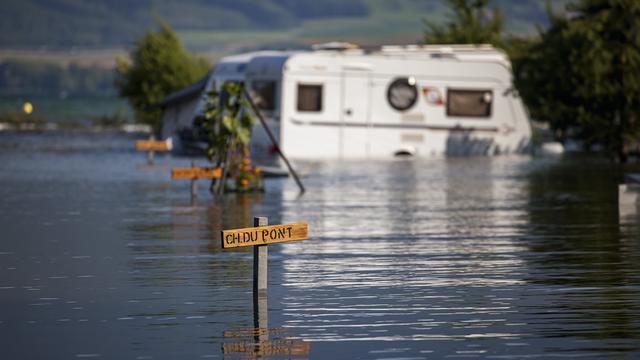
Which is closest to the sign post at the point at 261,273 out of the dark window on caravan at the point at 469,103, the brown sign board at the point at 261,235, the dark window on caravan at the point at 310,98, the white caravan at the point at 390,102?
the brown sign board at the point at 261,235

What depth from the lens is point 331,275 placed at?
1535cm

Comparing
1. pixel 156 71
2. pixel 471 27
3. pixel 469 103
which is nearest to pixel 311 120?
pixel 469 103

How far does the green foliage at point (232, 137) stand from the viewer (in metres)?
26.5

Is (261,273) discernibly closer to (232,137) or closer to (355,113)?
(232,137)

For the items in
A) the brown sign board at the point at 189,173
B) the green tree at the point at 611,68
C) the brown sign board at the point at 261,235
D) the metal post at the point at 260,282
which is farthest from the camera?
the green tree at the point at 611,68

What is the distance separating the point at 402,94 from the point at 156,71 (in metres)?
23.2

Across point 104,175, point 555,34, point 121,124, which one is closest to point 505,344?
point 104,175

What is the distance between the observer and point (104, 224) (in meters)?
21.3

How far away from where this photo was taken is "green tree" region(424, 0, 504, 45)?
53.4 m

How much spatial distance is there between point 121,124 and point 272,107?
42.6 meters

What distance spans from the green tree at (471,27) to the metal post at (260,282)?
40200mm

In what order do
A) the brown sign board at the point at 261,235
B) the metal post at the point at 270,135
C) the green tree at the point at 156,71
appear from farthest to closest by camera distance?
the green tree at the point at 156,71 → the metal post at the point at 270,135 → the brown sign board at the point at 261,235

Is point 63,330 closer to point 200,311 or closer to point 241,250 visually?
point 200,311

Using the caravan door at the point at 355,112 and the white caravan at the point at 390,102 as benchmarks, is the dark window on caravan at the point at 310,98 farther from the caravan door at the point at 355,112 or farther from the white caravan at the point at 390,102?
the caravan door at the point at 355,112
